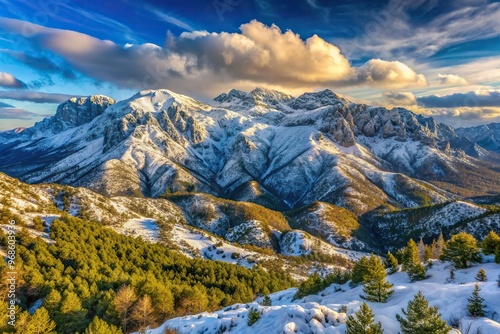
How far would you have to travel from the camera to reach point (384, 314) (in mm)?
39656

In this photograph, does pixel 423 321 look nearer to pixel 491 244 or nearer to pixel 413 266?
pixel 413 266

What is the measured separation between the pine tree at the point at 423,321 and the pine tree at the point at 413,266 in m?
31.0

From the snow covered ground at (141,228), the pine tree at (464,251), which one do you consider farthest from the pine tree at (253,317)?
the snow covered ground at (141,228)

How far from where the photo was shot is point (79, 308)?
63.2 m

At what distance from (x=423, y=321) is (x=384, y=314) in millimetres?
13052

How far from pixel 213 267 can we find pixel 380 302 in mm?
82271

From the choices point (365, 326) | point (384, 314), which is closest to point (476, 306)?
point (384, 314)

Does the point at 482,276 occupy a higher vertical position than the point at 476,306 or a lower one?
lower

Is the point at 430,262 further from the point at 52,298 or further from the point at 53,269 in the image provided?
the point at 53,269

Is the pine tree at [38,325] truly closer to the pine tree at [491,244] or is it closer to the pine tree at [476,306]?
the pine tree at [476,306]

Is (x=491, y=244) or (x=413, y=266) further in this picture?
(x=491, y=244)

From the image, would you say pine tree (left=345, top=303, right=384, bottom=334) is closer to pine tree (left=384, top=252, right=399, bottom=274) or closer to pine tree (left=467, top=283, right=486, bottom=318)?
pine tree (left=467, top=283, right=486, bottom=318)

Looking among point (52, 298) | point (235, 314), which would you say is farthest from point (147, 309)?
point (235, 314)

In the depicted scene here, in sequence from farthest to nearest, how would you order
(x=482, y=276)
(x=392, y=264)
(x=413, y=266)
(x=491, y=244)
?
(x=392, y=264) < (x=491, y=244) < (x=413, y=266) < (x=482, y=276)
